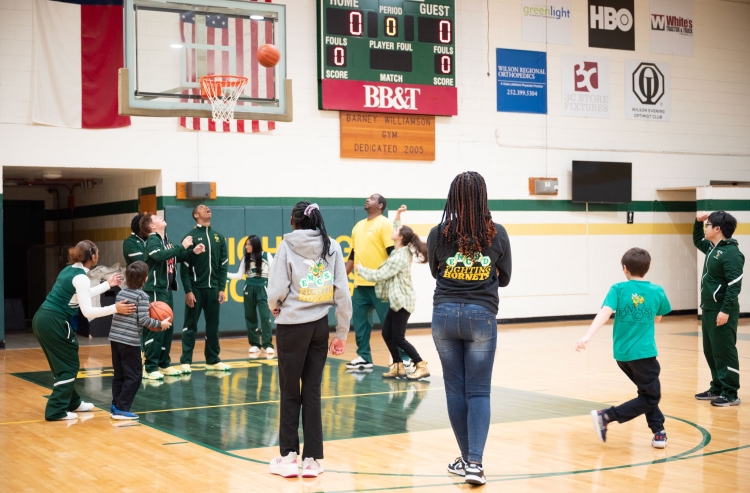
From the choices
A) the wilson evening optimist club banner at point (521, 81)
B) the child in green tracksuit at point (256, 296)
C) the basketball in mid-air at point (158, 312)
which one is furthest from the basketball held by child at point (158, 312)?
the wilson evening optimist club banner at point (521, 81)

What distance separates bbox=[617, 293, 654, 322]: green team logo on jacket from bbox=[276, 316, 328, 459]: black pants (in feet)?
7.48

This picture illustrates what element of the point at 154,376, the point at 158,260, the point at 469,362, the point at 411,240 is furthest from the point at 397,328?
the point at 469,362

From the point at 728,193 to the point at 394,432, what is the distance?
42.5 feet

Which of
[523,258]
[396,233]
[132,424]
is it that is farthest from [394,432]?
[523,258]

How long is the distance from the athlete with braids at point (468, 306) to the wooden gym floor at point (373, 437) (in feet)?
1.30

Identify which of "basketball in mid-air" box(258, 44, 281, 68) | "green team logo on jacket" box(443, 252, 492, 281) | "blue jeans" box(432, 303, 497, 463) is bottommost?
"blue jeans" box(432, 303, 497, 463)

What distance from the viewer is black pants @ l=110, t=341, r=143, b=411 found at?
7.53 meters

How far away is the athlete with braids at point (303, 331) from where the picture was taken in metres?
5.65

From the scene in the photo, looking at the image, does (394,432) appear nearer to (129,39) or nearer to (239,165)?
(129,39)

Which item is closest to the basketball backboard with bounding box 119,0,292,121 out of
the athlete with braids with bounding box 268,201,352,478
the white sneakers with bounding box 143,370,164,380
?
the white sneakers with bounding box 143,370,164,380

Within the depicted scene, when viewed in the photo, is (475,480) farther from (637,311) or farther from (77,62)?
(77,62)

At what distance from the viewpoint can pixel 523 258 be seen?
688 inches

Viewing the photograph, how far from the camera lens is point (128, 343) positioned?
7508 millimetres

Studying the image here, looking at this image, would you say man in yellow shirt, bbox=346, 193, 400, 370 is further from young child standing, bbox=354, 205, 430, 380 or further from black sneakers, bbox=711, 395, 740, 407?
black sneakers, bbox=711, 395, 740, 407
